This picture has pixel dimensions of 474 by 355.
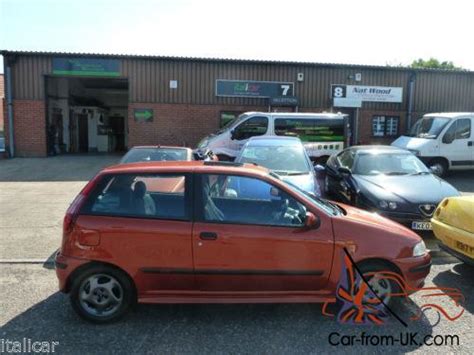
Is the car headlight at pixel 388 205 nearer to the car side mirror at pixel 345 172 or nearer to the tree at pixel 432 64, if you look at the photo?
the car side mirror at pixel 345 172

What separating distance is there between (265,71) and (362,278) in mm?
14877

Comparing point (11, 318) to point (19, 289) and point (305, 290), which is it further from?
point (305, 290)

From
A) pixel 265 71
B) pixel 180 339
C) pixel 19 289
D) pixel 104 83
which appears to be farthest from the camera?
pixel 104 83

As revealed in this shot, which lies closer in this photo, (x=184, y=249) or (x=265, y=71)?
(x=184, y=249)

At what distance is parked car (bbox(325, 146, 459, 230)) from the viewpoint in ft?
20.2

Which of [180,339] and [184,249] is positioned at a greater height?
[184,249]

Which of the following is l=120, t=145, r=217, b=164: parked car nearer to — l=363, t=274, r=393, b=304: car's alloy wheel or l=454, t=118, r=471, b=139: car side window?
l=363, t=274, r=393, b=304: car's alloy wheel

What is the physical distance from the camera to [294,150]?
840cm

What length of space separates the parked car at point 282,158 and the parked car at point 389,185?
784 mm

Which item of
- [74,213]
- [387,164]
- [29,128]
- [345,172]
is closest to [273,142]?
[345,172]

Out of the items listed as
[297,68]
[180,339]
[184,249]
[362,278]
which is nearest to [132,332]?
[180,339]

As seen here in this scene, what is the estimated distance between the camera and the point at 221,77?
17.4m

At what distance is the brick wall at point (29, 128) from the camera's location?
1695cm

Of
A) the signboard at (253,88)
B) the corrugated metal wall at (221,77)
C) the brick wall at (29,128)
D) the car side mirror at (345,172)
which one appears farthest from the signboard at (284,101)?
the car side mirror at (345,172)
